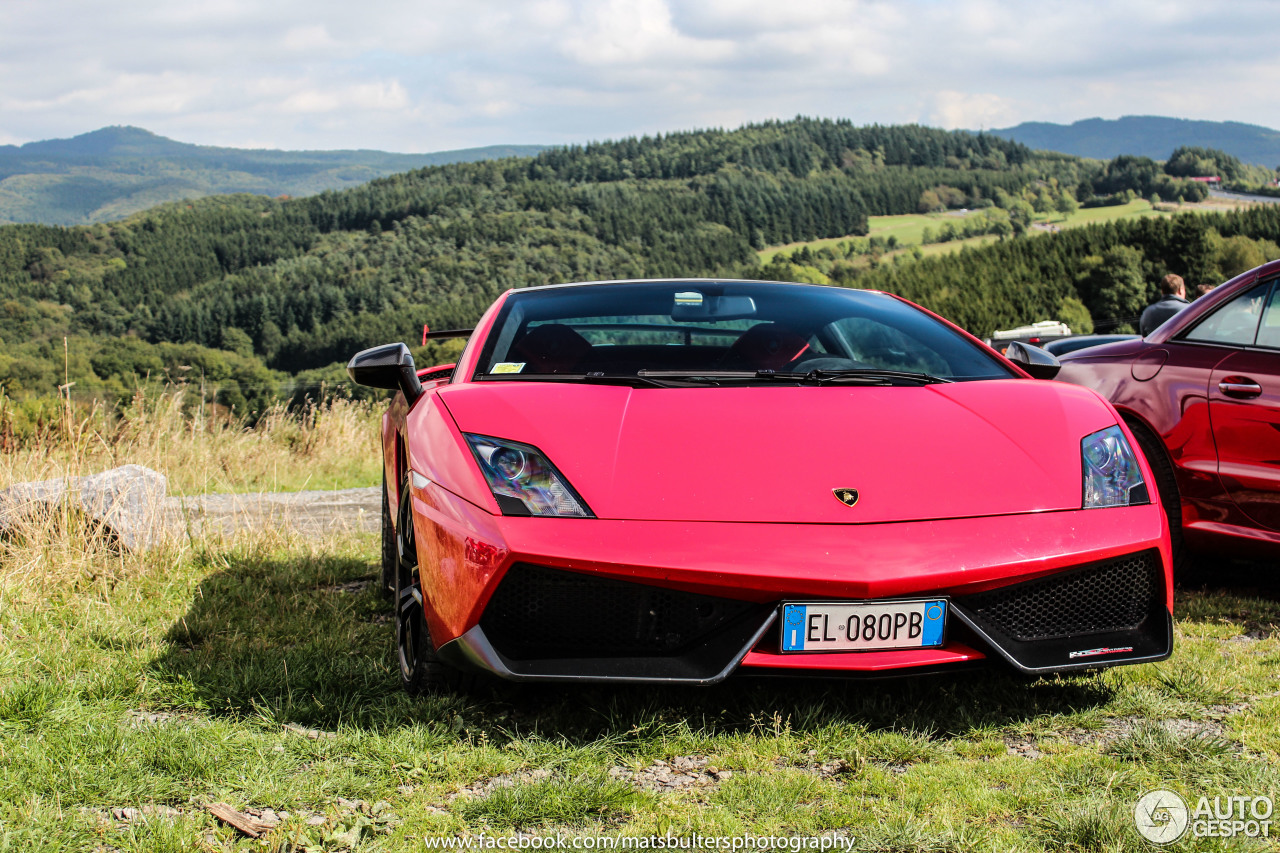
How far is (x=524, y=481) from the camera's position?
252cm

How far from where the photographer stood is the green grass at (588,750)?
208cm

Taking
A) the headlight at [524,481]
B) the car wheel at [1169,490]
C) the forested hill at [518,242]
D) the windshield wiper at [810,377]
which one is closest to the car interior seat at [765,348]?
the windshield wiper at [810,377]

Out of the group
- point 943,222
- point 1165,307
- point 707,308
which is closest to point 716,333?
point 707,308

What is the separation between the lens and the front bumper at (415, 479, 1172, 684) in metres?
2.34

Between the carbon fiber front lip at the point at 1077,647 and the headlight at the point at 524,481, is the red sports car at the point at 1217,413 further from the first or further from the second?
the headlight at the point at 524,481

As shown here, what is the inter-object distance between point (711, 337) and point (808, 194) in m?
145

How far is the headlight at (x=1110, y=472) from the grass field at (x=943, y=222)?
11878 cm

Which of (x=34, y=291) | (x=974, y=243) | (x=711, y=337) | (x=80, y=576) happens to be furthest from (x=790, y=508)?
(x=974, y=243)

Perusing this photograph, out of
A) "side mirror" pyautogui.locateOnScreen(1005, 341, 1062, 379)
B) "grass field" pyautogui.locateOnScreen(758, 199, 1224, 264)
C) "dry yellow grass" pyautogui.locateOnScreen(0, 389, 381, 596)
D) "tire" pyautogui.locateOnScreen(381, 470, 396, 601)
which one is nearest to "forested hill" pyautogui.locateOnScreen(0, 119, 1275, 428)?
"grass field" pyautogui.locateOnScreen(758, 199, 1224, 264)

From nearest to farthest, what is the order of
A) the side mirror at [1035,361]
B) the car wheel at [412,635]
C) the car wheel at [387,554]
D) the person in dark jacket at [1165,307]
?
1. the car wheel at [412,635]
2. the side mirror at [1035,361]
3. the car wheel at [387,554]
4. the person in dark jacket at [1165,307]

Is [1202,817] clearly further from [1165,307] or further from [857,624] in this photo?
[1165,307]

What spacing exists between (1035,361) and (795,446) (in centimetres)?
137

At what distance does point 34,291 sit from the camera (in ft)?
307

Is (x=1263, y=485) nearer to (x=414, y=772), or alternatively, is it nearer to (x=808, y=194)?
(x=414, y=772)
